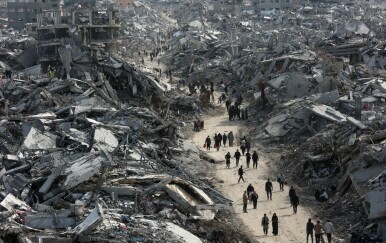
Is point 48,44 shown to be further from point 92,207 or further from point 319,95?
point 92,207

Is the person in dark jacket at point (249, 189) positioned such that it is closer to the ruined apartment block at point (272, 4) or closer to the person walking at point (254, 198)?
the person walking at point (254, 198)

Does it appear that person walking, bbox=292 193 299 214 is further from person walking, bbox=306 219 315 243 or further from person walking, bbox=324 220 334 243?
person walking, bbox=324 220 334 243

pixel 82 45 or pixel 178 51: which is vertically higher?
pixel 82 45

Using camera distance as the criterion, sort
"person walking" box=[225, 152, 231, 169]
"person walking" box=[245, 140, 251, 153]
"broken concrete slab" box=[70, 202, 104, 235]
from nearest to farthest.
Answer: "broken concrete slab" box=[70, 202, 104, 235] < "person walking" box=[225, 152, 231, 169] < "person walking" box=[245, 140, 251, 153]

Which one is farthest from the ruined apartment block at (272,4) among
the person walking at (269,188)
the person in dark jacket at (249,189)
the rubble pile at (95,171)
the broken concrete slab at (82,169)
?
the broken concrete slab at (82,169)

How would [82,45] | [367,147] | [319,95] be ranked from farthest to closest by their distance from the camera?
1. [82,45]
2. [319,95]
3. [367,147]

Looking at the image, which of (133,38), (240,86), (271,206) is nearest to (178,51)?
(133,38)

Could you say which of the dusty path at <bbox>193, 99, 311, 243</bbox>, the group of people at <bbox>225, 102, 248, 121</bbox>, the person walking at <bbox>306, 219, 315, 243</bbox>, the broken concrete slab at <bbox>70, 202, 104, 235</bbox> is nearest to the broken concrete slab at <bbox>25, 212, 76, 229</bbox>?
the broken concrete slab at <bbox>70, 202, 104, 235</bbox>
